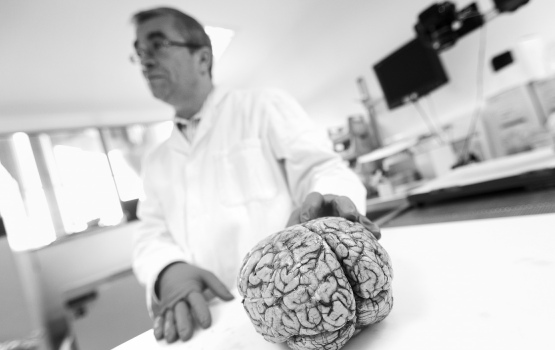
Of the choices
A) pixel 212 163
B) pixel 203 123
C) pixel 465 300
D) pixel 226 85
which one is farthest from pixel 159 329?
pixel 226 85

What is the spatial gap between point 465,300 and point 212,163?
1.11 m

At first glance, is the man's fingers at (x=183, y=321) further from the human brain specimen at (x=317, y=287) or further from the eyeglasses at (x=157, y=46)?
the eyeglasses at (x=157, y=46)

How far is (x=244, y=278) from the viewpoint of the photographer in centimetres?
47

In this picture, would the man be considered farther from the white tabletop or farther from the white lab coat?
the white tabletop

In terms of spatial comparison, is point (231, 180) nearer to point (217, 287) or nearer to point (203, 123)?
point (203, 123)

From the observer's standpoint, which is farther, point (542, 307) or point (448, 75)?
point (448, 75)

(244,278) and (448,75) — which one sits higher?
(448,75)

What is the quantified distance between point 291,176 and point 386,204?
38.1 inches

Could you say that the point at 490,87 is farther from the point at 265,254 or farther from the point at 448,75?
the point at 265,254

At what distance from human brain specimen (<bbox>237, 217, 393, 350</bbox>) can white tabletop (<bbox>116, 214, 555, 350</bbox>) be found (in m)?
0.05

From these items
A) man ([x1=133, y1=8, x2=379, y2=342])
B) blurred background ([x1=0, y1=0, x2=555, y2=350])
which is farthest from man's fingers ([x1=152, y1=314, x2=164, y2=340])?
blurred background ([x1=0, y1=0, x2=555, y2=350])

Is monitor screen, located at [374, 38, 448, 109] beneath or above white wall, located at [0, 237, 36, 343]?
above

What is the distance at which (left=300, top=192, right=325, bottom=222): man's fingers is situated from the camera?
67cm

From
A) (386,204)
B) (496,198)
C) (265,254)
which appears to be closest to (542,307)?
(265,254)
